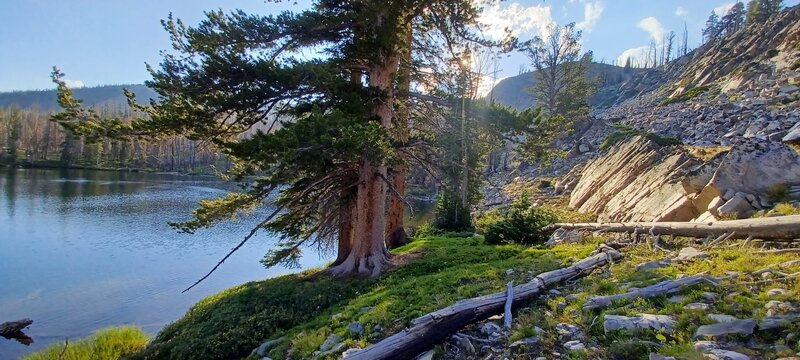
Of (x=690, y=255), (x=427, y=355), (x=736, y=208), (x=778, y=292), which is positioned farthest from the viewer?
(x=736, y=208)

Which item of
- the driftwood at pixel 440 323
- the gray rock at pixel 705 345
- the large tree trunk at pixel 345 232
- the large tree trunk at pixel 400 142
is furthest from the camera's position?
the large tree trunk at pixel 345 232

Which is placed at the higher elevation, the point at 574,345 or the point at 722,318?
the point at 722,318

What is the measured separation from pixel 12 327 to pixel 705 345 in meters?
17.3

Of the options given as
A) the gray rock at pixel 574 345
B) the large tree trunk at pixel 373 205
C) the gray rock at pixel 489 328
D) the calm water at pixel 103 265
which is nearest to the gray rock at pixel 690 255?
the gray rock at pixel 574 345

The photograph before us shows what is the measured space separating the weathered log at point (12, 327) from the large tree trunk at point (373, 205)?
33.3 feet

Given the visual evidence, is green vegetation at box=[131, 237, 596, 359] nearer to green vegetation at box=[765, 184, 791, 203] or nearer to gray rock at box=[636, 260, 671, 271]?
gray rock at box=[636, 260, 671, 271]

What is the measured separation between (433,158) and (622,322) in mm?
7531

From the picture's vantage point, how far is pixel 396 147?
1111 cm

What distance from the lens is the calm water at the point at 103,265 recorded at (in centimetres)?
1431

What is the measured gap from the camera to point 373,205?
11.0 meters

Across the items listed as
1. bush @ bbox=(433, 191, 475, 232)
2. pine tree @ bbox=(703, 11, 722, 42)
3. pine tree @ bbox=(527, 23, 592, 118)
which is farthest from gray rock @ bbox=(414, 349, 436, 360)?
pine tree @ bbox=(703, 11, 722, 42)

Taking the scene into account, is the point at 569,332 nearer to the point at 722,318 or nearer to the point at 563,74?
the point at 722,318

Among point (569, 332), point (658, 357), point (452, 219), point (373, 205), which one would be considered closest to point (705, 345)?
point (658, 357)

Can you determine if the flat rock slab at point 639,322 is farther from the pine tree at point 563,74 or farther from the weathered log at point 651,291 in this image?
the pine tree at point 563,74
